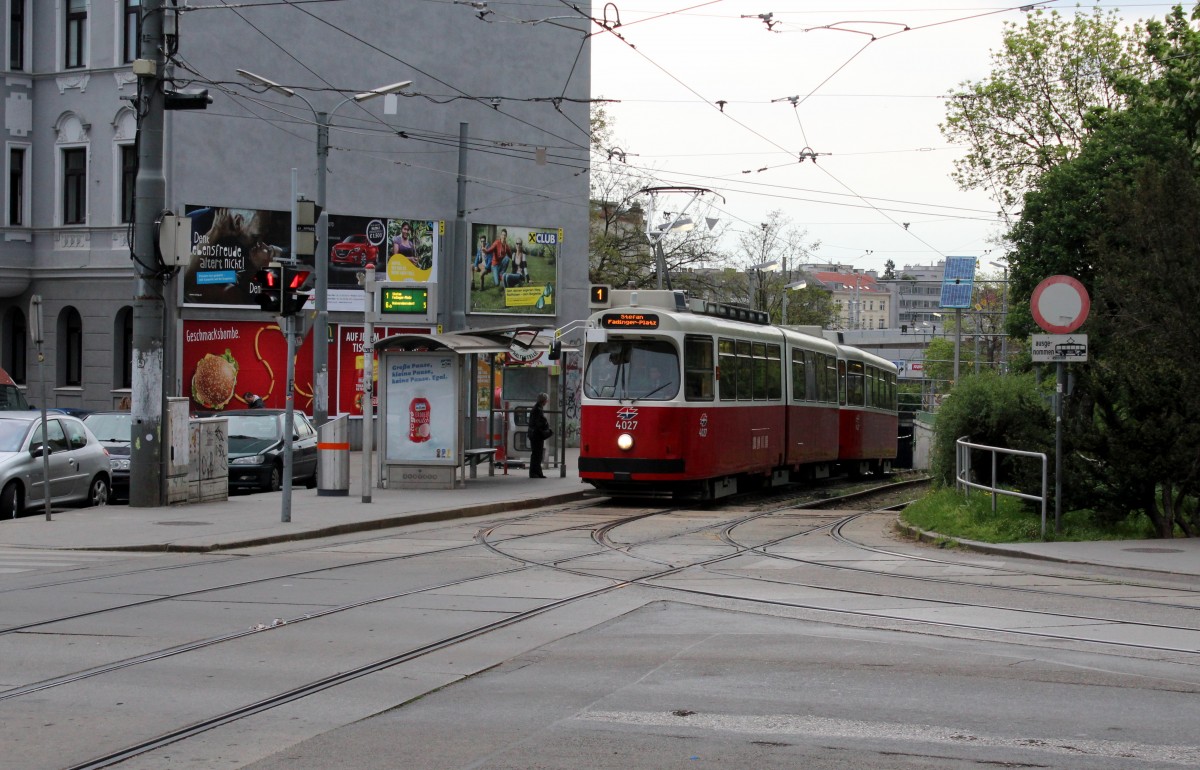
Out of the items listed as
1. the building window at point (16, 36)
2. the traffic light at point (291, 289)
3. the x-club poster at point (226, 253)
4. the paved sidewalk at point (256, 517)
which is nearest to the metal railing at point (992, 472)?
the paved sidewalk at point (256, 517)

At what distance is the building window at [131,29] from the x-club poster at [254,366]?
24.0 ft

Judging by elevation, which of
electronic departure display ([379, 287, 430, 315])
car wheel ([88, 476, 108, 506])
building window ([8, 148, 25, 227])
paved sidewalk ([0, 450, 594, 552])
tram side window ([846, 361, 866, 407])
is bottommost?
paved sidewalk ([0, 450, 594, 552])

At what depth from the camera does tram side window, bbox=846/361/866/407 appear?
32.6 m

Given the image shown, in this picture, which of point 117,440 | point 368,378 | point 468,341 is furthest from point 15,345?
point 368,378

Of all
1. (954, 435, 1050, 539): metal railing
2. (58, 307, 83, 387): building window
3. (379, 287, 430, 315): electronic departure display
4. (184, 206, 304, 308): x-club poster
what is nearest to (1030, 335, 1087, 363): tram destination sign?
(954, 435, 1050, 539): metal railing

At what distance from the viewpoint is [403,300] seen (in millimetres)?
23812

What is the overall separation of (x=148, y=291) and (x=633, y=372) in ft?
25.4

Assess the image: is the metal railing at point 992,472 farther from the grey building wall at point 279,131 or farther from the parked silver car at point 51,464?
the grey building wall at point 279,131

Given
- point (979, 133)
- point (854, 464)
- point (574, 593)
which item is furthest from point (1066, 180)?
point (574, 593)

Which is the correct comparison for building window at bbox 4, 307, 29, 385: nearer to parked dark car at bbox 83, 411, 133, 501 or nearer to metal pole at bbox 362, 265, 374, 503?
parked dark car at bbox 83, 411, 133, 501

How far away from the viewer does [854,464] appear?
34750 millimetres

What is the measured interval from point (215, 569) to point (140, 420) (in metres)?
6.78

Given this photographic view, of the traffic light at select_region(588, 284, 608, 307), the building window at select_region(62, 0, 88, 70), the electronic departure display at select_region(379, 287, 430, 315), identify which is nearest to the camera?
the traffic light at select_region(588, 284, 608, 307)

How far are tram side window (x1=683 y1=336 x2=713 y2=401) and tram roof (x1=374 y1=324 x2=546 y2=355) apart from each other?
3670mm
